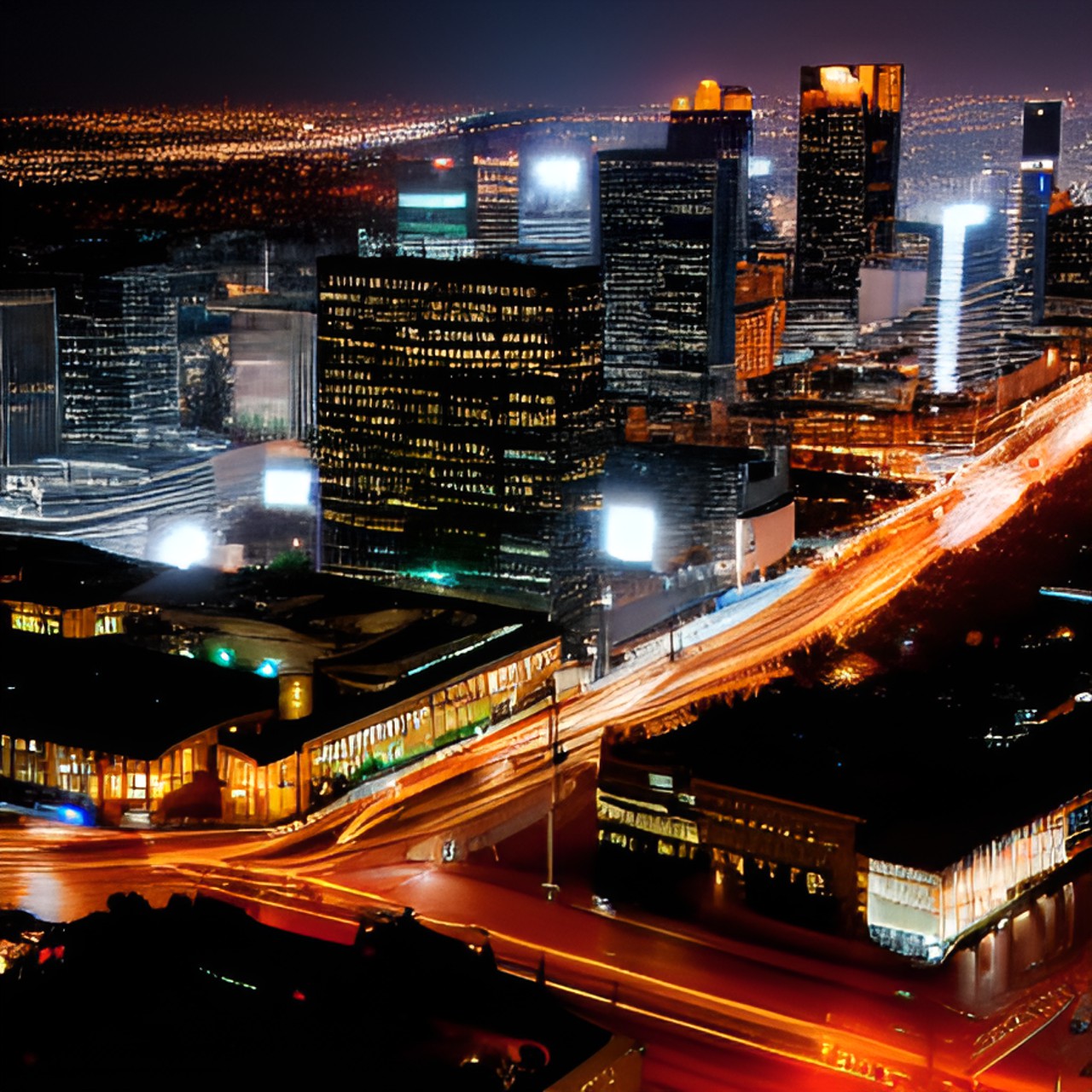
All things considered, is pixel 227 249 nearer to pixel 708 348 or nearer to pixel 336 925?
pixel 708 348

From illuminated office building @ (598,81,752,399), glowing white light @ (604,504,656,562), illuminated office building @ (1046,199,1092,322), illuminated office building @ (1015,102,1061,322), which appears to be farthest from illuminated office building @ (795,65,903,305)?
glowing white light @ (604,504,656,562)

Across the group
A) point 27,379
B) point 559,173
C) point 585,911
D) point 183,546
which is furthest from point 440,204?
point 585,911

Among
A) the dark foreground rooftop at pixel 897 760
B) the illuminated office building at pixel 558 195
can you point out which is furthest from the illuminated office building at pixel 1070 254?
the dark foreground rooftop at pixel 897 760

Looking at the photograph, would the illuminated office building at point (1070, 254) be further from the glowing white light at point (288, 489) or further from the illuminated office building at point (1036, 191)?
the glowing white light at point (288, 489)

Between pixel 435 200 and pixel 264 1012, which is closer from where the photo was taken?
pixel 264 1012

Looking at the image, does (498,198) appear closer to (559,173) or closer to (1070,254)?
(559,173)

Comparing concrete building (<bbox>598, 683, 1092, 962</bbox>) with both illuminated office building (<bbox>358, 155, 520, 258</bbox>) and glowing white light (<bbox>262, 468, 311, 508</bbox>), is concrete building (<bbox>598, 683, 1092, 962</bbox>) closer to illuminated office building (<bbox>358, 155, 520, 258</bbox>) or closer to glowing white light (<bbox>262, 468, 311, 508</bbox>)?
glowing white light (<bbox>262, 468, 311, 508</bbox>)
